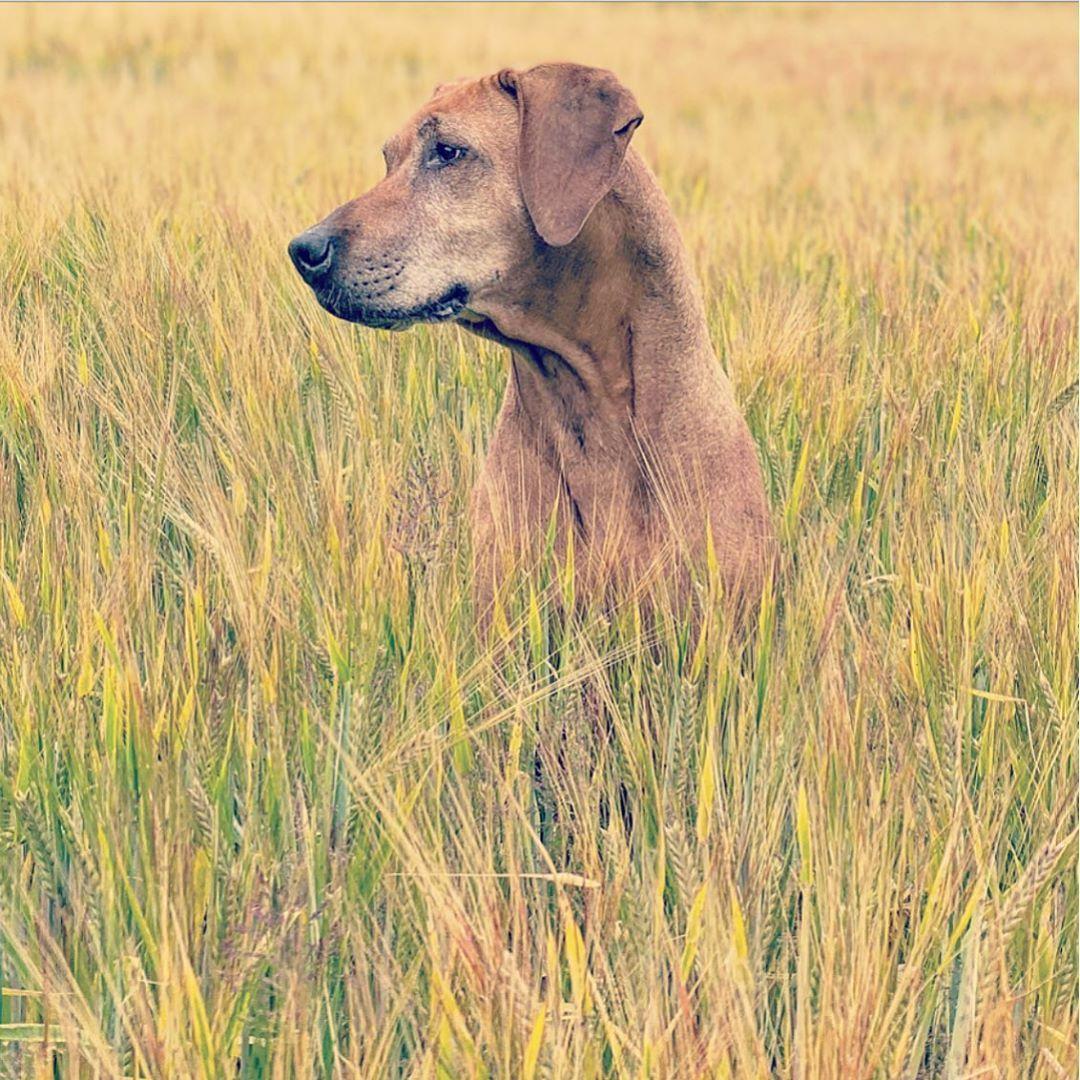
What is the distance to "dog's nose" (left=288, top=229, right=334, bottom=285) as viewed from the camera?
2146mm

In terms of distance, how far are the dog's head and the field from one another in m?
0.26

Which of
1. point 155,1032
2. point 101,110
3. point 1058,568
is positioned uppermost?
point 101,110

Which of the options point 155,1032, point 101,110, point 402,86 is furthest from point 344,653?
point 402,86

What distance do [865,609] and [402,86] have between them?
20.4 feet

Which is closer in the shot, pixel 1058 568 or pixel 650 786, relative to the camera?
pixel 650 786

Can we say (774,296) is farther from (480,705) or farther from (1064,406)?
(480,705)

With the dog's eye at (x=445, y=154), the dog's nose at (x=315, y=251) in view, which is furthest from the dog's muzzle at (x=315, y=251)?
the dog's eye at (x=445, y=154)

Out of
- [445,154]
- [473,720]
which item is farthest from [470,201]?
[473,720]

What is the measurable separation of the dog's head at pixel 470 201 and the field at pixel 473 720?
259 mm

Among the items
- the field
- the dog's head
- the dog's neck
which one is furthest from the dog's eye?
the field

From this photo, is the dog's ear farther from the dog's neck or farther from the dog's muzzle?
the dog's muzzle

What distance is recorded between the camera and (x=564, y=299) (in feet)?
7.39

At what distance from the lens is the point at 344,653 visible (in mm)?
1627

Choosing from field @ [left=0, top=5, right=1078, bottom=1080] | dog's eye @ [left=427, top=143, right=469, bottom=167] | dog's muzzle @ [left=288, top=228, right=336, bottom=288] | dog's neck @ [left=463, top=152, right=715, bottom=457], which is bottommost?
field @ [left=0, top=5, right=1078, bottom=1080]
